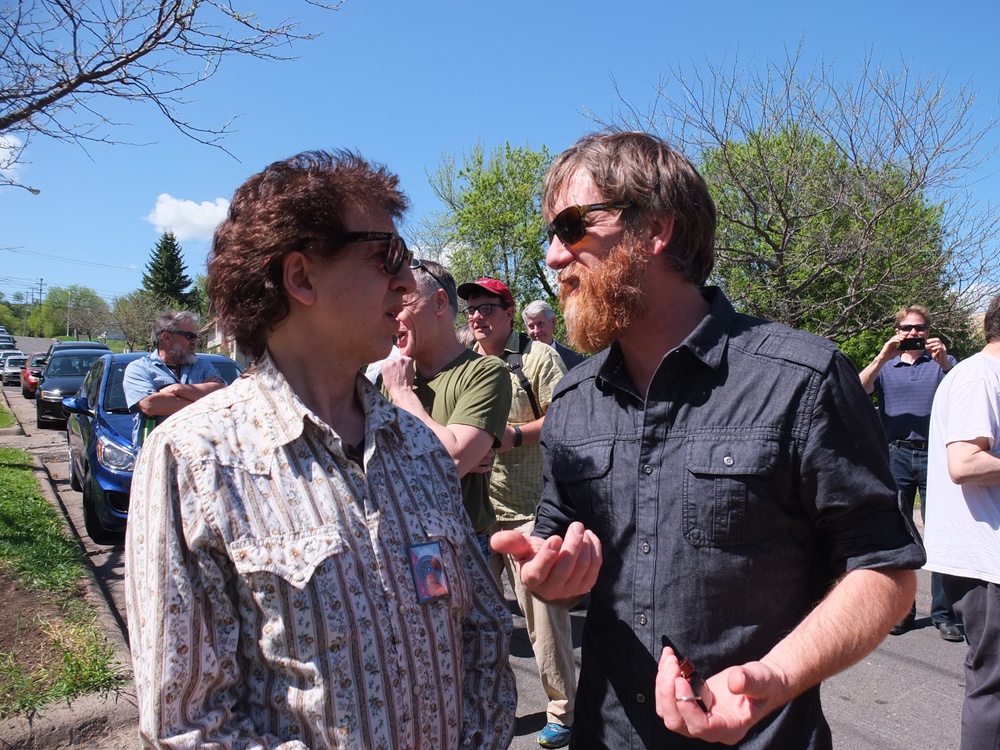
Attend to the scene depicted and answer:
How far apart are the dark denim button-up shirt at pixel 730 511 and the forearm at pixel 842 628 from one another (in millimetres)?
49

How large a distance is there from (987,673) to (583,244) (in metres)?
2.30

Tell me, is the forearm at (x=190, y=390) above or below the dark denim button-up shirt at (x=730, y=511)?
above

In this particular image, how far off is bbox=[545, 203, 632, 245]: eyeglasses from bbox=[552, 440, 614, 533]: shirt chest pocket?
51 cm

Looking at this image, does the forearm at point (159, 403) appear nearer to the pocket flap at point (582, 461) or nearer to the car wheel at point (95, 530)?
the car wheel at point (95, 530)

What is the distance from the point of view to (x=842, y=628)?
1338 millimetres

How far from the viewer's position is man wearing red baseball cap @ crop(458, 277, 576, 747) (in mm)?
3557

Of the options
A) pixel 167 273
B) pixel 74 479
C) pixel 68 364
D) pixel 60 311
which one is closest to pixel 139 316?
pixel 167 273

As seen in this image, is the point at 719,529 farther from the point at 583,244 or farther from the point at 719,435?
the point at 583,244

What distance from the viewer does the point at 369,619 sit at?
1.43m

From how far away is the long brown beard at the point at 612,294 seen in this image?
5.50 ft

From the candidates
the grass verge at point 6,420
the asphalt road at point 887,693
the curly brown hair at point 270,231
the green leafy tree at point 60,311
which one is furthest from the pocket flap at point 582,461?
the green leafy tree at point 60,311

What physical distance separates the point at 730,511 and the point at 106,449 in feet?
22.0

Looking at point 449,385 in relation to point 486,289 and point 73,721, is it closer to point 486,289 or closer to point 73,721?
point 486,289

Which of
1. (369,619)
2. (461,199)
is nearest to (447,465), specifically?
(369,619)
